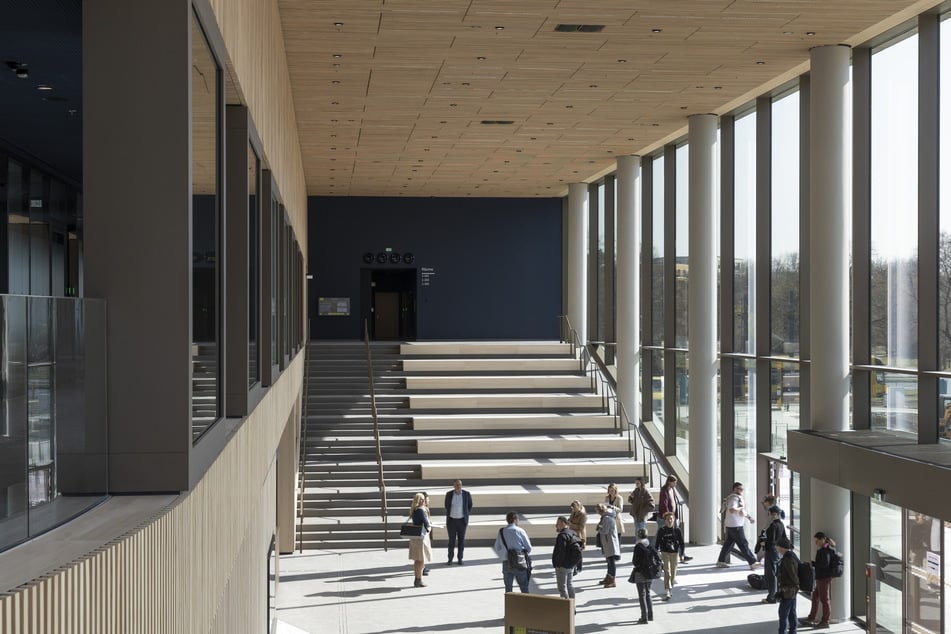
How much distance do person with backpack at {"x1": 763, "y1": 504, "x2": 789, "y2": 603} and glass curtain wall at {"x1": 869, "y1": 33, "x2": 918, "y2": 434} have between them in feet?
6.45

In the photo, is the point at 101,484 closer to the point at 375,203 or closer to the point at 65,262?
the point at 65,262

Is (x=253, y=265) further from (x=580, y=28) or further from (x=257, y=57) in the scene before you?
(x=580, y=28)

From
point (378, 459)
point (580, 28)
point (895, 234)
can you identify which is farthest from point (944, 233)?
point (378, 459)

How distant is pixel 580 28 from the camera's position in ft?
45.6

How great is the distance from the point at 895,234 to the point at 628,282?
11798mm

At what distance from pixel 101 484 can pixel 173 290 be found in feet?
2.20

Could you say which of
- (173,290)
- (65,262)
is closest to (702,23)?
(65,262)

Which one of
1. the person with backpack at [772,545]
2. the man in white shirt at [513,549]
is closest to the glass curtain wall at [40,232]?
the man in white shirt at [513,549]

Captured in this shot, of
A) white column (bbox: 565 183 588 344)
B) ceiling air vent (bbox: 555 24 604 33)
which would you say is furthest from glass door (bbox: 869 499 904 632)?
white column (bbox: 565 183 588 344)

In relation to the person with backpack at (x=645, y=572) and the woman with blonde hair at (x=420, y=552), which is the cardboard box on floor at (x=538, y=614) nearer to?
the person with backpack at (x=645, y=572)

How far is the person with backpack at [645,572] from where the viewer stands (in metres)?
14.9

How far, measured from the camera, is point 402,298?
120ft

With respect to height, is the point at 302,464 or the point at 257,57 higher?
the point at 257,57

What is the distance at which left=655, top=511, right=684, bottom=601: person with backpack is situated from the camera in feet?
54.7
